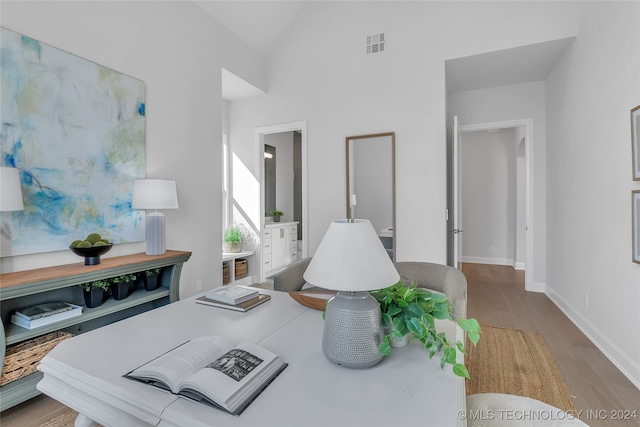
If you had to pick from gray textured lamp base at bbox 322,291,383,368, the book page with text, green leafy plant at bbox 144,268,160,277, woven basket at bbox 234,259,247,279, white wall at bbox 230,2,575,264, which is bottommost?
woven basket at bbox 234,259,247,279

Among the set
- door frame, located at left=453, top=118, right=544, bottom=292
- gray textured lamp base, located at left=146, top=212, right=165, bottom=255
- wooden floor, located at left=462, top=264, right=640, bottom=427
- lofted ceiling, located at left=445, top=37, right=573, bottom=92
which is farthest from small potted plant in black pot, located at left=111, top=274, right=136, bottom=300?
door frame, located at left=453, top=118, right=544, bottom=292

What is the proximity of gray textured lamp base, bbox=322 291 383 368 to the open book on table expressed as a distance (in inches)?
7.1

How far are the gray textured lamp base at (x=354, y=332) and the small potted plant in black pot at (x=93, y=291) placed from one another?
74.5 inches

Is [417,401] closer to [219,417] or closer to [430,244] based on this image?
[219,417]

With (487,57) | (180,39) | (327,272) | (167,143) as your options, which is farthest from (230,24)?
(327,272)

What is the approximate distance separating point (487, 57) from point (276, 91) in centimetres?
257

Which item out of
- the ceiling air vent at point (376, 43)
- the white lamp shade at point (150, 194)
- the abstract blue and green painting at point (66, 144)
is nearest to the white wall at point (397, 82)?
the ceiling air vent at point (376, 43)

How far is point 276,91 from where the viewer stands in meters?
4.41

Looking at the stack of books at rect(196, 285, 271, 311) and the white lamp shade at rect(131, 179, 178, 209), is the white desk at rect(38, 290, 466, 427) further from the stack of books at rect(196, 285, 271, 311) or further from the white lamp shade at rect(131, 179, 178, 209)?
the white lamp shade at rect(131, 179, 178, 209)

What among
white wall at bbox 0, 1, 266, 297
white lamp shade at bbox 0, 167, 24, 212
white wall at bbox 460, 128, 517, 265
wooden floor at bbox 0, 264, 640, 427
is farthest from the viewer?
white wall at bbox 460, 128, 517, 265

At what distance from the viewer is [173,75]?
10.2 ft

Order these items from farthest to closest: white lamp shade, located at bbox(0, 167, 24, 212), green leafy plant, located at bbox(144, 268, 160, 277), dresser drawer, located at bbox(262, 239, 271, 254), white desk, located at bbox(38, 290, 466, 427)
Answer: dresser drawer, located at bbox(262, 239, 271, 254), green leafy plant, located at bbox(144, 268, 160, 277), white lamp shade, located at bbox(0, 167, 24, 212), white desk, located at bbox(38, 290, 466, 427)

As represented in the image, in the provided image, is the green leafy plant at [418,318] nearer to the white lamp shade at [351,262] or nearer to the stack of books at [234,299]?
the white lamp shade at [351,262]

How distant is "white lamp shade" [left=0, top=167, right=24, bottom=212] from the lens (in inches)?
65.7
